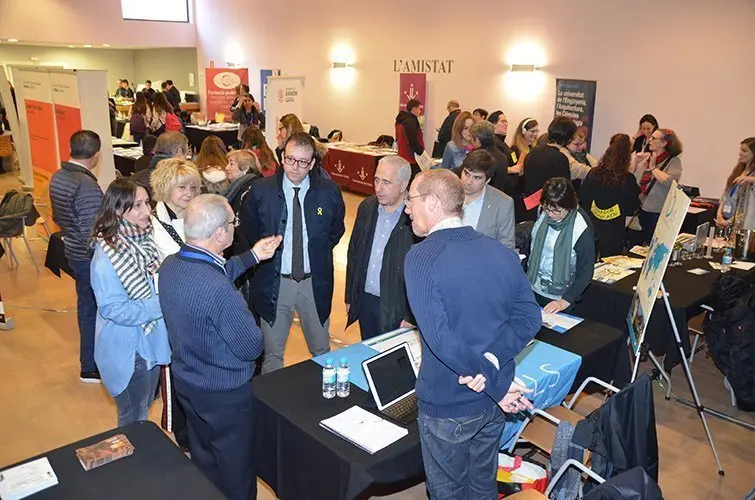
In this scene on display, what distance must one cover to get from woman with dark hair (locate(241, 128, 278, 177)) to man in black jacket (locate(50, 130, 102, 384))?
3.97ft

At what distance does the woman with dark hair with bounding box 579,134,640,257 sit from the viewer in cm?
477

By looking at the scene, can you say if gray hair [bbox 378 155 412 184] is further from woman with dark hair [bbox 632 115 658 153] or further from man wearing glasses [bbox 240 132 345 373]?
woman with dark hair [bbox 632 115 658 153]

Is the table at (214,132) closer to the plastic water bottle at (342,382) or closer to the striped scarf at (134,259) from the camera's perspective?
the striped scarf at (134,259)

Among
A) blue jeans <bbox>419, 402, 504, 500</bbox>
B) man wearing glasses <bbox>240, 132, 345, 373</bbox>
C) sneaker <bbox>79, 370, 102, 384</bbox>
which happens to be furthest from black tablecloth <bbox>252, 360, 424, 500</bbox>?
sneaker <bbox>79, 370, 102, 384</bbox>

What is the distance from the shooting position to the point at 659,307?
397 cm

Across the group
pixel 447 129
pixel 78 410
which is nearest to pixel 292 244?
pixel 78 410

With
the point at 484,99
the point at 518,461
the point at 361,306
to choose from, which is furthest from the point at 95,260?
the point at 484,99

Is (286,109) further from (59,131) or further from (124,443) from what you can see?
(124,443)

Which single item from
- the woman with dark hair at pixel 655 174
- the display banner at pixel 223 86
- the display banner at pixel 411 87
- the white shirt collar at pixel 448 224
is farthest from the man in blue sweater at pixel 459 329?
the display banner at pixel 223 86

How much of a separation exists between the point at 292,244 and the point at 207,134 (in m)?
9.46

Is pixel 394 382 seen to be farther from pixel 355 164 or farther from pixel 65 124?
pixel 355 164

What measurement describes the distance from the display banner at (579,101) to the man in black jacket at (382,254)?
5942mm

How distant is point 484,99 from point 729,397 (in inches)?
260

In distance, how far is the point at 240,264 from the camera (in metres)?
2.87
